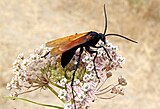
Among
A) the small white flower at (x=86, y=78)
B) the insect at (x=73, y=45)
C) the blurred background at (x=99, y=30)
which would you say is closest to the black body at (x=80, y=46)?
the insect at (x=73, y=45)

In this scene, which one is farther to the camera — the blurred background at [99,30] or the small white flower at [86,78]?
the blurred background at [99,30]

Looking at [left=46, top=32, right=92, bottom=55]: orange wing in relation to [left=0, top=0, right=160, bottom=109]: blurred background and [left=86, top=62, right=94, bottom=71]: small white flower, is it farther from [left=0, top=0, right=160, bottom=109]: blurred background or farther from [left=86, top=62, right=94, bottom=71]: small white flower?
[left=0, top=0, right=160, bottom=109]: blurred background

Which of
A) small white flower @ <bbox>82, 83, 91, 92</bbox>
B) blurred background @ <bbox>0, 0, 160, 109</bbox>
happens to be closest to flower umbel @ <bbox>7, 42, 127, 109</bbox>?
small white flower @ <bbox>82, 83, 91, 92</bbox>

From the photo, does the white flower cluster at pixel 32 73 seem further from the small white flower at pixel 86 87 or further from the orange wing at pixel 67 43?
the small white flower at pixel 86 87

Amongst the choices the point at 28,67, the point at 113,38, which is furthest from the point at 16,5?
the point at 28,67

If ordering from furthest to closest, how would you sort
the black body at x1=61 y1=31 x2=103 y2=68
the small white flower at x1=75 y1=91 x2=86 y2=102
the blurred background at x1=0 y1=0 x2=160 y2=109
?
the blurred background at x1=0 y1=0 x2=160 y2=109 < the black body at x1=61 y1=31 x2=103 y2=68 < the small white flower at x1=75 y1=91 x2=86 y2=102

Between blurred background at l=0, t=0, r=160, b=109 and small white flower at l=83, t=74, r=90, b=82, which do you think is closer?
small white flower at l=83, t=74, r=90, b=82
